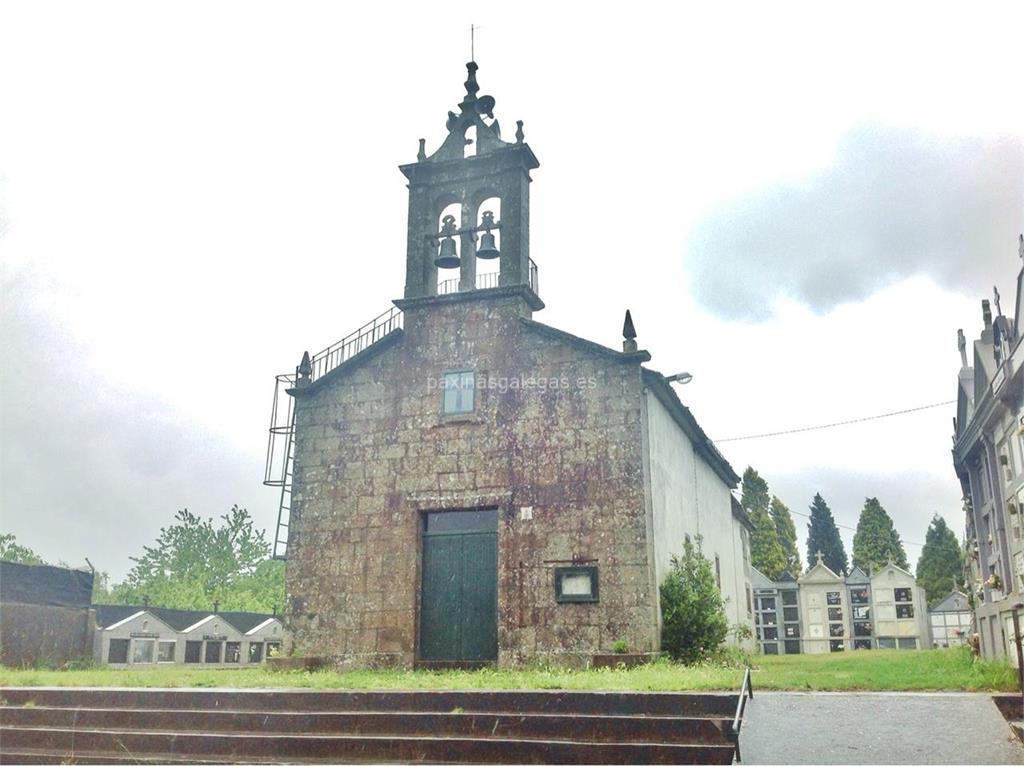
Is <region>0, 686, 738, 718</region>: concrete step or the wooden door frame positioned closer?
<region>0, 686, 738, 718</region>: concrete step

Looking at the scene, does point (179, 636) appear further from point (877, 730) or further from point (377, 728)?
point (877, 730)

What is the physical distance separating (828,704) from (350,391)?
12.1 m

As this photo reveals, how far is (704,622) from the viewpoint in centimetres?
1722

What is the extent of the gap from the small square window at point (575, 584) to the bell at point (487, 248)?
6.69m

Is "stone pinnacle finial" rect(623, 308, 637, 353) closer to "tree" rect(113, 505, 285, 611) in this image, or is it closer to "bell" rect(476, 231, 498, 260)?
"bell" rect(476, 231, 498, 260)

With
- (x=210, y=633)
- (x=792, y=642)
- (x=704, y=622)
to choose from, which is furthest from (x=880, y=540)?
(x=704, y=622)

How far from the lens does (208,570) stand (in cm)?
8006

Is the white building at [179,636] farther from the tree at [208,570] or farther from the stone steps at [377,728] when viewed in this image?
the stone steps at [377,728]

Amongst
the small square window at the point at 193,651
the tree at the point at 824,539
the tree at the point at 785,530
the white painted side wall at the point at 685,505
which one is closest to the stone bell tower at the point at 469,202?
the white painted side wall at the point at 685,505

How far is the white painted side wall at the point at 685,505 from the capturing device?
59.1 ft

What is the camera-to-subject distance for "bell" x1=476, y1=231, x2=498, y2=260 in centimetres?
1870

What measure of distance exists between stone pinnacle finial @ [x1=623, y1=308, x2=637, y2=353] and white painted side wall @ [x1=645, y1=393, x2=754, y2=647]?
1093 millimetres

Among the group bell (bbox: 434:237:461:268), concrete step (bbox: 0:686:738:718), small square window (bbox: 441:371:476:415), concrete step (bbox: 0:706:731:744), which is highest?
bell (bbox: 434:237:461:268)

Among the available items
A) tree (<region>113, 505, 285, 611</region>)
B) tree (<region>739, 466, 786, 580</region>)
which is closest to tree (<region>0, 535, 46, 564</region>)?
tree (<region>113, 505, 285, 611</region>)
